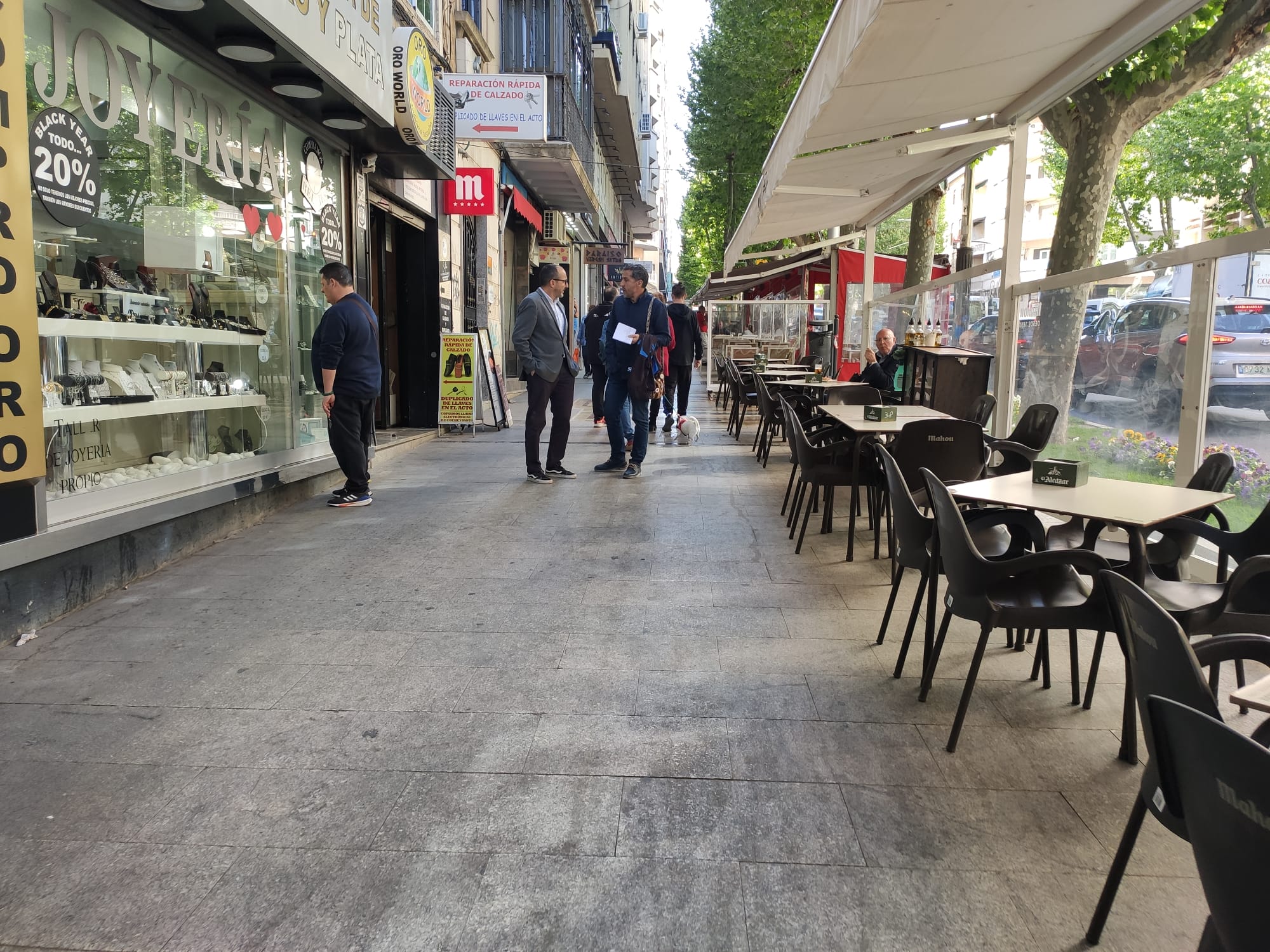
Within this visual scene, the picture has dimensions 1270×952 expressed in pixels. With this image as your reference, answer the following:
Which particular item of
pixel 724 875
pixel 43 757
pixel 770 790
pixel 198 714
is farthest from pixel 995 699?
pixel 43 757

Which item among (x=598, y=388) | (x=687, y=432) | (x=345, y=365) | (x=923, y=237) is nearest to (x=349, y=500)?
(x=345, y=365)

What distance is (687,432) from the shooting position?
11.7 metres

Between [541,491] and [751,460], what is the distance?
3.05 meters

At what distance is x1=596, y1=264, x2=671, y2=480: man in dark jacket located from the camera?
8633mm

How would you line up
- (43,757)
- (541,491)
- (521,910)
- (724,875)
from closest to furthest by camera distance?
1. (521,910)
2. (724,875)
3. (43,757)
4. (541,491)

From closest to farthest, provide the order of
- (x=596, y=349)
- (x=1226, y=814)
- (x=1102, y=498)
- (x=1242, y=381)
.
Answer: (x=1226, y=814) < (x=1102, y=498) < (x=1242, y=381) < (x=596, y=349)

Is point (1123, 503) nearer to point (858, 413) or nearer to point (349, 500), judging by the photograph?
point (858, 413)

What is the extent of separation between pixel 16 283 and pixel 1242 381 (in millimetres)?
5475

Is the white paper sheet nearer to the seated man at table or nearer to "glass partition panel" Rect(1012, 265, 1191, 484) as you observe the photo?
the seated man at table

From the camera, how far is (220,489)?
5965mm

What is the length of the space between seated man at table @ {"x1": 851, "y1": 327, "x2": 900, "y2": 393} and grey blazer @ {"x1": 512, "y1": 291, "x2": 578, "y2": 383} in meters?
3.63

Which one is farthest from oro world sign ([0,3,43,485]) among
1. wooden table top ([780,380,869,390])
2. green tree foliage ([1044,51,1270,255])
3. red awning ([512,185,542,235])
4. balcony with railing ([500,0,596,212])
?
green tree foliage ([1044,51,1270,255])

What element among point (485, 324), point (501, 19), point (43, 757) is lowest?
point (43, 757)

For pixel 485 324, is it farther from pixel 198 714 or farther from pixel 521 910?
pixel 521 910
